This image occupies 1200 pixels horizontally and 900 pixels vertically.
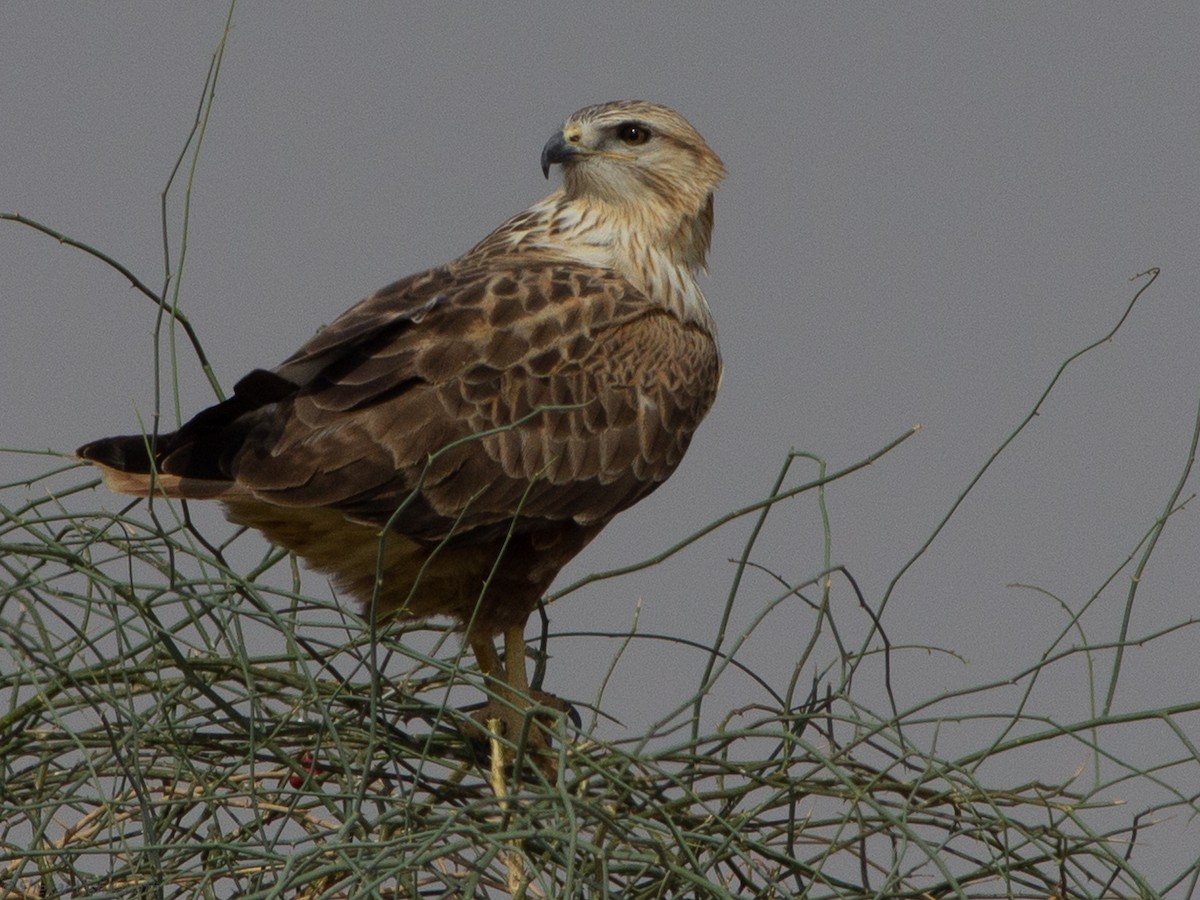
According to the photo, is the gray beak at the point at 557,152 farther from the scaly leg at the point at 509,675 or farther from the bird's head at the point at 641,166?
the scaly leg at the point at 509,675

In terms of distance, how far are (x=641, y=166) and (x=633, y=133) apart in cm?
13

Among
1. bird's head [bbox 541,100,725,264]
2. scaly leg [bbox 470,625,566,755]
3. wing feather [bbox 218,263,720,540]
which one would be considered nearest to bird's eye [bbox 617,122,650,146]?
bird's head [bbox 541,100,725,264]

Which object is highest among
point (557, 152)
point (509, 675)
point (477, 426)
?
point (557, 152)

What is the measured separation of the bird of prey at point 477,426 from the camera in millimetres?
4406

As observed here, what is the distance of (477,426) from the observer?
461 centimetres

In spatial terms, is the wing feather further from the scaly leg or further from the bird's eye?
the bird's eye

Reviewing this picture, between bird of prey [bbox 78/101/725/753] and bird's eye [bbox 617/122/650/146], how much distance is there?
0.46 feet

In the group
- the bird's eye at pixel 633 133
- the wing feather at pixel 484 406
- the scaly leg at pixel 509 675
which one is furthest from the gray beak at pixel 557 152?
the scaly leg at pixel 509 675

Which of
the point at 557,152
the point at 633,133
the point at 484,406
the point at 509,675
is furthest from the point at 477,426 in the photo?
the point at 633,133

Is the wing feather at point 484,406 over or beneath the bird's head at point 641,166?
beneath

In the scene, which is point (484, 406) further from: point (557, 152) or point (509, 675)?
point (557, 152)

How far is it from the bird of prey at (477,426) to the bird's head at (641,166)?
0.08ft

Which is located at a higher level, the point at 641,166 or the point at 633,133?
the point at 633,133

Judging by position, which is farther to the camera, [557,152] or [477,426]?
[557,152]
